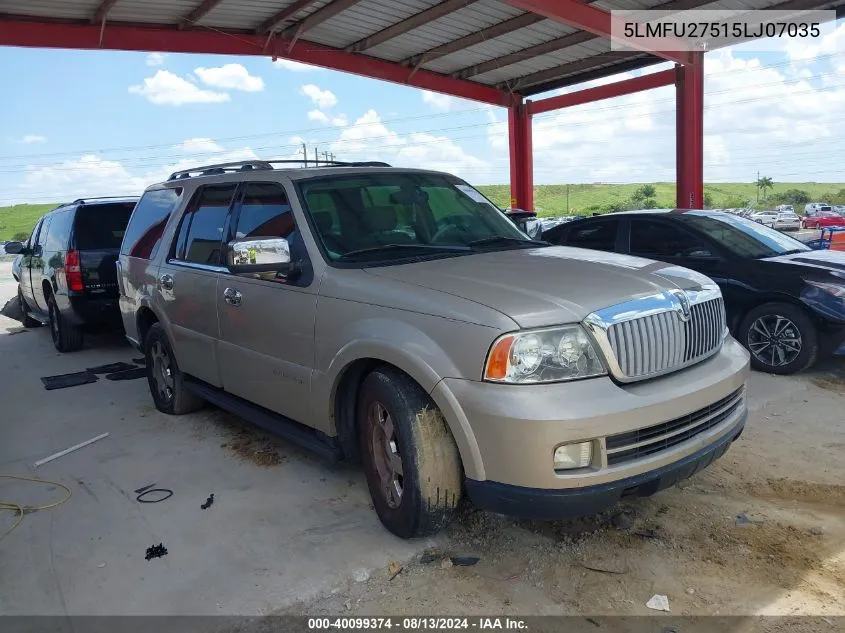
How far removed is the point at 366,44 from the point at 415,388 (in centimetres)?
1132

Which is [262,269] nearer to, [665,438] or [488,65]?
[665,438]

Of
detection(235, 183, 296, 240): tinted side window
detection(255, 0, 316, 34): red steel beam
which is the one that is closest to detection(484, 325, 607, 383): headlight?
detection(235, 183, 296, 240): tinted side window

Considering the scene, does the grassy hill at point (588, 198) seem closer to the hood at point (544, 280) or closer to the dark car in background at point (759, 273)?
the dark car in background at point (759, 273)

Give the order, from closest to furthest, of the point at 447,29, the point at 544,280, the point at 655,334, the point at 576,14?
the point at 655,334, the point at 544,280, the point at 576,14, the point at 447,29

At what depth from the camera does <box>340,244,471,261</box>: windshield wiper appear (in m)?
3.80

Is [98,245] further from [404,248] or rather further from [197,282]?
[404,248]

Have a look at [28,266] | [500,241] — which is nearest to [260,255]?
[500,241]

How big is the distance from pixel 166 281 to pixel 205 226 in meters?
0.65

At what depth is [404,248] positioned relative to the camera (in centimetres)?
388

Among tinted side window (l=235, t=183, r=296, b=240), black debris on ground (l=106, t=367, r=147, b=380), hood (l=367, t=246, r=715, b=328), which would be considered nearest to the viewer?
hood (l=367, t=246, r=715, b=328)

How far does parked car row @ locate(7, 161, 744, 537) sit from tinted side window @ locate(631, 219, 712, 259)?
3176 millimetres

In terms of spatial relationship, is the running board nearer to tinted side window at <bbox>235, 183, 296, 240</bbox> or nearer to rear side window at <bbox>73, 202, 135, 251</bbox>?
tinted side window at <bbox>235, 183, 296, 240</bbox>

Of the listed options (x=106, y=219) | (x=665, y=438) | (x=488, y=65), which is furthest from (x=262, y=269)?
(x=488, y=65)

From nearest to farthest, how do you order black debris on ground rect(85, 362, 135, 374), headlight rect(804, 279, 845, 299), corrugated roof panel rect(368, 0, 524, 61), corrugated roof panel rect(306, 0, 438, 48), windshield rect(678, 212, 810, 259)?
headlight rect(804, 279, 845, 299) → windshield rect(678, 212, 810, 259) → black debris on ground rect(85, 362, 135, 374) → corrugated roof panel rect(306, 0, 438, 48) → corrugated roof panel rect(368, 0, 524, 61)
